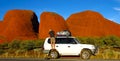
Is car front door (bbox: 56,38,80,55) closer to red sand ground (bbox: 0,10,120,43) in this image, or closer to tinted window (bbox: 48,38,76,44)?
tinted window (bbox: 48,38,76,44)

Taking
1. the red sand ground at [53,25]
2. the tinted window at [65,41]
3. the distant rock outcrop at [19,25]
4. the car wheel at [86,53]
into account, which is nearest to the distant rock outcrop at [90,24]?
the red sand ground at [53,25]

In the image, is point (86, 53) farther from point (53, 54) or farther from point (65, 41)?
point (53, 54)

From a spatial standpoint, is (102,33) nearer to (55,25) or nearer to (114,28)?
(114,28)

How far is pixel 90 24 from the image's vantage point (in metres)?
116

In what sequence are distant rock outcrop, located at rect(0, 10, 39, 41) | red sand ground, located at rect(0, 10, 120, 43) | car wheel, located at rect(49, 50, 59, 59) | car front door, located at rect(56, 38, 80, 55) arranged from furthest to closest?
distant rock outcrop, located at rect(0, 10, 39, 41) < red sand ground, located at rect(0, 10, 120, 43) < car wheel, located at rect(49, 50, 59, 59) < car front door, located at rect(56, 38, 80, 55)

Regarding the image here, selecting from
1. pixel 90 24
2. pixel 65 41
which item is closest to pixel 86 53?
pixel 65 41

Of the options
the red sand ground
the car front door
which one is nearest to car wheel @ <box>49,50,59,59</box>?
the car front door

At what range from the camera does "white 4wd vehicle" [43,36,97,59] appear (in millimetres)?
25031

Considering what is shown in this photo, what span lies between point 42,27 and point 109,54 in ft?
264

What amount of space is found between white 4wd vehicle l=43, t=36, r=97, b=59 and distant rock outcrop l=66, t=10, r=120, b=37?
8646cm

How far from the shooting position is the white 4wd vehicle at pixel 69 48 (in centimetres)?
2503

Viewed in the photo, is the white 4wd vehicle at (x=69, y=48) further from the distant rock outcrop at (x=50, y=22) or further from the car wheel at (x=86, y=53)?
the distant rock outcrop at (x=50, y=22)

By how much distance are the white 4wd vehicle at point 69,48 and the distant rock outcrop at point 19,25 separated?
292 ft

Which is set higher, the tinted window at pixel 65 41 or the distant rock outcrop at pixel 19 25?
the distant rock outcrop at pixel 19 25
